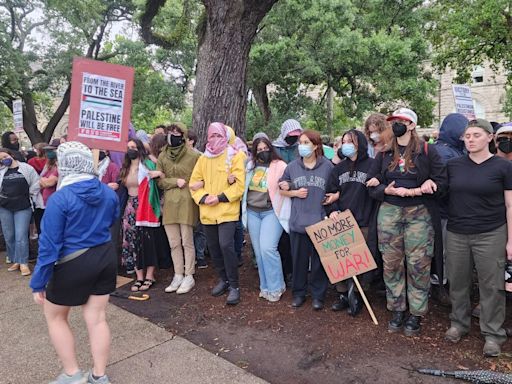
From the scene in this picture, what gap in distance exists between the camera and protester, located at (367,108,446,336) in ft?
12.0

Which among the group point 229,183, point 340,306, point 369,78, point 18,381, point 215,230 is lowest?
point 18,381

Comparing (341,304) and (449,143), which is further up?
(449,143)

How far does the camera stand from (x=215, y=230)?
4.77 meters

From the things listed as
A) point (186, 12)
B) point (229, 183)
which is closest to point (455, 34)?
point (186, 12)

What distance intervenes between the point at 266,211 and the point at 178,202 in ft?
3.46

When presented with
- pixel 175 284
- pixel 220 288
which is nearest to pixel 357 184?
pixel 220 288

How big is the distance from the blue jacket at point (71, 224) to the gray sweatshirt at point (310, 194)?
2017 millimetres

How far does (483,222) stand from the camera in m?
3.39

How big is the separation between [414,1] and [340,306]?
16.6 m

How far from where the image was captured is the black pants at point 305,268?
4.46m

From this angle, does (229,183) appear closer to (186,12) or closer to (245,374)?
(245,374)

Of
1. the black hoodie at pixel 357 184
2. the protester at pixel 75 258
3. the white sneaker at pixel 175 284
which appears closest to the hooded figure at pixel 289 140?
the black hoodie at pixel 357 184

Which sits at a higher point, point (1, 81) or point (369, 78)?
point (369, 78)

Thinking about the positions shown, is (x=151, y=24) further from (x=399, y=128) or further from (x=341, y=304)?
(x=341, y=304)
